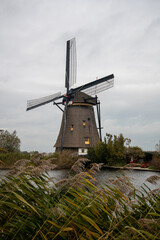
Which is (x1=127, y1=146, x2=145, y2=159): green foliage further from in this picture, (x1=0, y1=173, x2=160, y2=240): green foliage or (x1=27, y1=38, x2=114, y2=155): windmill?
(x1=0, y1=173, x2=160, y2=240): green foliage

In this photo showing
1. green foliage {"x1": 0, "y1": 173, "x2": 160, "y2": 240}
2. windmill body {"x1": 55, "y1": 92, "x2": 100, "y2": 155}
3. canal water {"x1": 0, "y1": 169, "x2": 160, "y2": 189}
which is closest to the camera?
green foliage {"x1": 0, "y1": 173, "x2": 160, "y2": 240}

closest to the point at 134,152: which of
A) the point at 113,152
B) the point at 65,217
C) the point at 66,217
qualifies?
the point at 113,152

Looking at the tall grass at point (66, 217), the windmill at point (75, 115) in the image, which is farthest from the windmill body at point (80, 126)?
the tall grass at point (66, 217)

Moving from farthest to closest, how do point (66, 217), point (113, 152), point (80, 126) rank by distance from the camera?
point (80, 126), point (113, 152), point (66, 217)

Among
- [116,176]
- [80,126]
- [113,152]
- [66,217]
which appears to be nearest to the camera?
[66,217]

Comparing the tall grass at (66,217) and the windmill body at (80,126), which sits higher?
the windmill body at (80,126)

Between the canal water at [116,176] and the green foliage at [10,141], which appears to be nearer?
the canal water at [116,176]

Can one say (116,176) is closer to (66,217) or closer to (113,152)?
(66,217)

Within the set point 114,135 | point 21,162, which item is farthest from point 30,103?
point 21,162

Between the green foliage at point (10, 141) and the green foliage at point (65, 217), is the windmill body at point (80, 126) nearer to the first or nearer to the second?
the green foliage at point (10, 141)

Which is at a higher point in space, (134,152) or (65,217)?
(134,152)

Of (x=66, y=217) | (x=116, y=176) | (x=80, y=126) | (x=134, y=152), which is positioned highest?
(x=80, y=126)

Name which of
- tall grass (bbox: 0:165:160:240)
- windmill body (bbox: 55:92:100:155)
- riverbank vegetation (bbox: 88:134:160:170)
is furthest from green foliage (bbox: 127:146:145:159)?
tall grass (bbox: 0:165:160:240)

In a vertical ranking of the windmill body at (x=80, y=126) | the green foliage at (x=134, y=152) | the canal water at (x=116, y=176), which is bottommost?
the canal water at (x=116, y=176)
